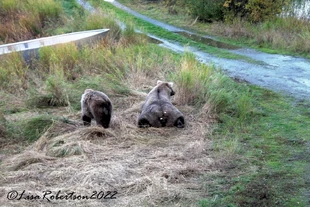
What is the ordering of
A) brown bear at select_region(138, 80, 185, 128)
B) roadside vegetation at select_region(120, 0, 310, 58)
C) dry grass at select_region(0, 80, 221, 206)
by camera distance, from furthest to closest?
roadside vegetation at select_region(120, 0, 310, 58) < brown bear at select_region(138, 80, 185, 128) < dry grass at select_region(0, 80, 221, 206)

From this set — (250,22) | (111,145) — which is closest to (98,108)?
(111,145)

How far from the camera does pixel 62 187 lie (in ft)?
20.5

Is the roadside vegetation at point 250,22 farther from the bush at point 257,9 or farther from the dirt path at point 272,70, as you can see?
the dirt path at point 272,70

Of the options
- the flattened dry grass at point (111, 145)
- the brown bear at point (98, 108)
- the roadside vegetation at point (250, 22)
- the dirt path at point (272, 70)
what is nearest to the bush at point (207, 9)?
the roadside vegetation at point (250, 22)

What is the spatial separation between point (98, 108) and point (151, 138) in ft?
3.74

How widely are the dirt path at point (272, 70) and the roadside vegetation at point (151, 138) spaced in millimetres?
684

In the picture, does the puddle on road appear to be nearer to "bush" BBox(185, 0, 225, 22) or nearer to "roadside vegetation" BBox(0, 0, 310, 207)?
"bush" BBox(185, 0, 225, 22)

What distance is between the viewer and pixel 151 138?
7973 mm

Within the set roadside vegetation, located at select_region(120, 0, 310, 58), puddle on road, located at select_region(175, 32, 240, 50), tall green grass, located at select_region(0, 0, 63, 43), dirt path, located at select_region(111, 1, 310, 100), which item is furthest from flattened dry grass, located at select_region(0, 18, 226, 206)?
roadside vegetation, located at select_region(120, 0, 310, 58)

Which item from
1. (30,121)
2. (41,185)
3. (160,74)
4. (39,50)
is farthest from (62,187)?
(39,50)

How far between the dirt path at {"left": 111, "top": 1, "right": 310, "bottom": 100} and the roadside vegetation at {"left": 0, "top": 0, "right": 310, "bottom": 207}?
0.68m

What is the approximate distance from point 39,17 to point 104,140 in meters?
13.1

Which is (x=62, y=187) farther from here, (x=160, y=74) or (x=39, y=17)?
(x=39, y=17)

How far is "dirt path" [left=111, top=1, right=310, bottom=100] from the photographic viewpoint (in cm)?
1140
